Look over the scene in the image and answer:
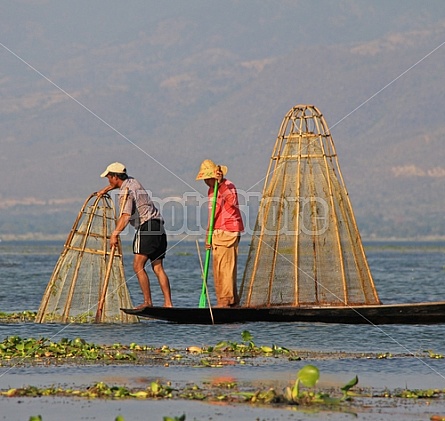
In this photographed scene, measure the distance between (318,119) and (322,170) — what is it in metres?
0.90

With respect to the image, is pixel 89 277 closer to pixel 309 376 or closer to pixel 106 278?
pixel 106 278

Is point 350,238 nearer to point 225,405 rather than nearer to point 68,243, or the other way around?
point 68,243

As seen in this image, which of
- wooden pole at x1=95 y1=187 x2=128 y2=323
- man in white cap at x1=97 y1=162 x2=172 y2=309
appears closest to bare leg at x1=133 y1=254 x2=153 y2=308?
man in white cap at x1=97 y1=162 x2=172 y2=309

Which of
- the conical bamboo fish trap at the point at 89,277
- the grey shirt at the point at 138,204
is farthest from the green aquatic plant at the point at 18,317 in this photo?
the grey shirt at the point at 138,204

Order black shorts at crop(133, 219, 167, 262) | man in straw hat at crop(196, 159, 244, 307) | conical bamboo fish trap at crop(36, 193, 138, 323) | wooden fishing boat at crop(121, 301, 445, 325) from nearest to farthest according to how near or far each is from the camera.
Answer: wooden fishing boat at crop(121, 301, 445, 325)
black shorts at crop(133, 219, 167, 262)
conical bamboo fish trap at crop(36, 193, 138, 323)
man in straw hat at crop(196, 159, 244, 307)

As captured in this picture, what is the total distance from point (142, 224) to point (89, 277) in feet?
4.24

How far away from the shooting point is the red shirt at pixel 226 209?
1780cm

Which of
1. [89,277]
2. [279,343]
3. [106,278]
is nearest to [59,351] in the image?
[106,278]

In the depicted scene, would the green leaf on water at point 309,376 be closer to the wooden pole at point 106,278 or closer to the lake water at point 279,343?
the lake water at point 279,343

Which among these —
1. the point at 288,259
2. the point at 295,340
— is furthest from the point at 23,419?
the point at 288,259

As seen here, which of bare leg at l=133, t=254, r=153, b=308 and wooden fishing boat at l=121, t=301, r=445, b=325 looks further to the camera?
bare leg at l=133, t=254, r=153, b=308

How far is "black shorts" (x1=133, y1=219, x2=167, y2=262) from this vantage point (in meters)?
17.3

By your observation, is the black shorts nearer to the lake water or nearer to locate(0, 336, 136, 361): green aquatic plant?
the lake water

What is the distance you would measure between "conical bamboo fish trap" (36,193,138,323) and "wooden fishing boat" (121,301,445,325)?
2.17 ft
